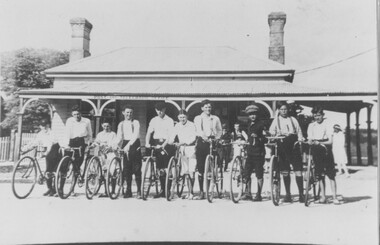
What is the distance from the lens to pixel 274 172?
6152 millimetres

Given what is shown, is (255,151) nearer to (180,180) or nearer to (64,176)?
(180,180)

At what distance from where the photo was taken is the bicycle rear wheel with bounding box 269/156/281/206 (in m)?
6.08

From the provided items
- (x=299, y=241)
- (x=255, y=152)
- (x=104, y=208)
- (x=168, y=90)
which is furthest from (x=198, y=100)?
(x=299, y=241)

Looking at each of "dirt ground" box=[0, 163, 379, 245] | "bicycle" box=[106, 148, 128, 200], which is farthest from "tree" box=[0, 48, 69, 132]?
"bicycle" box=[106, 148, 128, 200]

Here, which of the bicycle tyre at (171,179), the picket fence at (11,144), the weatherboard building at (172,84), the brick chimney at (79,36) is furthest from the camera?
the weatherboard building at (172,84)

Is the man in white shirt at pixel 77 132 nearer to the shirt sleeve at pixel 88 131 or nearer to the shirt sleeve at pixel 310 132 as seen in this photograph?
the shirt sleeve at pixel 88 131

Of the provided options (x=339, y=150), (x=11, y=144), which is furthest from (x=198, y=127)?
(x=11, y=144)

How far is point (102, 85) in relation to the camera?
9992 millimetres

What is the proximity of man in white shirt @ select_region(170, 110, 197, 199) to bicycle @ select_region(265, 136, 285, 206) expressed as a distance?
59.8 inches

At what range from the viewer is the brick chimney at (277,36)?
666 cm

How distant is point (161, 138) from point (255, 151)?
6.32 feet

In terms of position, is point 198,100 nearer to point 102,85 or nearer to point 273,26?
point 273,26

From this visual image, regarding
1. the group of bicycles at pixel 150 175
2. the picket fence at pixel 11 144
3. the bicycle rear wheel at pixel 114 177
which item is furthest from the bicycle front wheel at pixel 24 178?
the bicycle rear wheel at pixel 114 177

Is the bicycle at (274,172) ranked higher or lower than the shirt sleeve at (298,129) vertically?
lower
